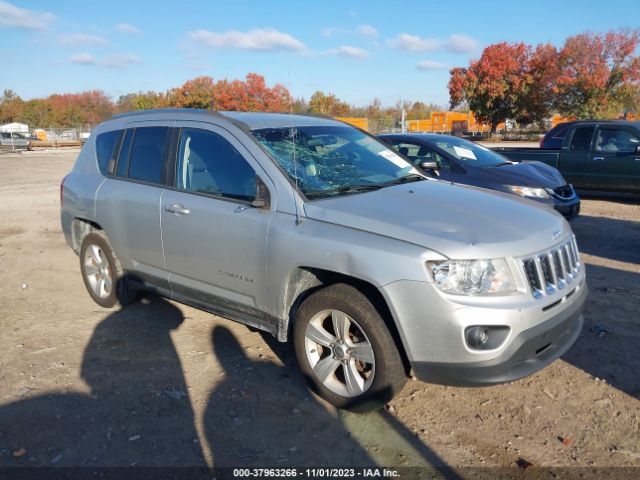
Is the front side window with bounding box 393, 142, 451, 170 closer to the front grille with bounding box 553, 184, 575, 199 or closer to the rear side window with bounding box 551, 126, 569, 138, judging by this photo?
the front grille with bounding box 553, 184, 575, 199

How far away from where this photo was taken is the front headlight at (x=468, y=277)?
2893 mm

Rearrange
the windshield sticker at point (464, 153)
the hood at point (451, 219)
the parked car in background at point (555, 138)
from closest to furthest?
the hood at point (451, 219) < the windshield sticker at point (464, 153) < the parked car in background at point (555, 138)

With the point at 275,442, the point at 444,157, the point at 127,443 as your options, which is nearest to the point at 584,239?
the point at 444,157

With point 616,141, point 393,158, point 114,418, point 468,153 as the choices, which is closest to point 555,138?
point 616,141

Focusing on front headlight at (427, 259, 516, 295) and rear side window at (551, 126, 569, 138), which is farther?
rear side window at (551, 126, 569, 138)

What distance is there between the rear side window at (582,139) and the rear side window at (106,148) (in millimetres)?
9534

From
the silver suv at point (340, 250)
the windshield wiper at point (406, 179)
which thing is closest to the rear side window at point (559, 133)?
the silver suv at point (340, 250)

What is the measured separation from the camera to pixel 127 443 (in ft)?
10.3

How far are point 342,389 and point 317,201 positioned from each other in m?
1.22

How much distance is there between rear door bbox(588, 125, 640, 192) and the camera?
10508mm

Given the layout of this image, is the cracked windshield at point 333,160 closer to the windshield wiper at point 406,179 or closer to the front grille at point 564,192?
the windshield wiper at point 406,179

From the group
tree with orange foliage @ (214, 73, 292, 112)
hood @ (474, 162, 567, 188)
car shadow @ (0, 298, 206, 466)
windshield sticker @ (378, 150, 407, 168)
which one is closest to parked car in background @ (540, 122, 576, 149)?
hood @ (474, 162, 567, 188)

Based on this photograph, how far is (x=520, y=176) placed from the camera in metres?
7.67

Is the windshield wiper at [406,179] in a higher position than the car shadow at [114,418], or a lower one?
higher
